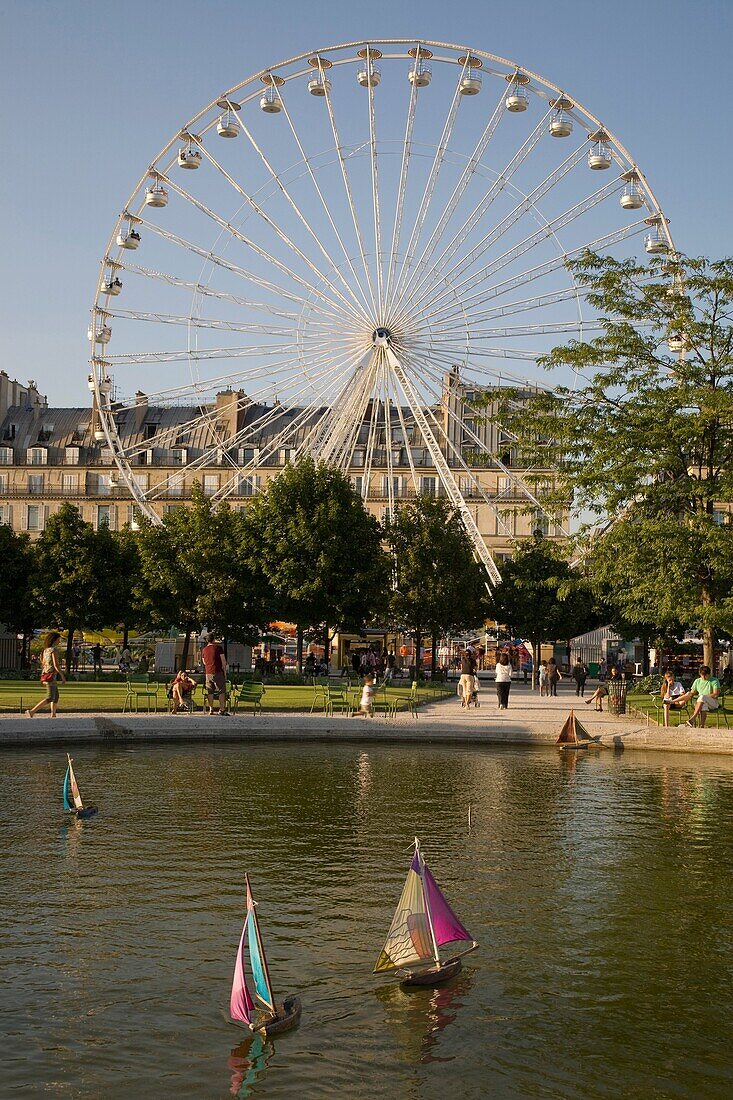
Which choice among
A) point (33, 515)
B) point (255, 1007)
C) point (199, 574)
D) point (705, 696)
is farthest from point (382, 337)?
point (33, 515)

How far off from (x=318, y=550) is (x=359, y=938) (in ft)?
125

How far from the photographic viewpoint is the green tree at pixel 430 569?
178ft

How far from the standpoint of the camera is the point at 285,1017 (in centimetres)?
817

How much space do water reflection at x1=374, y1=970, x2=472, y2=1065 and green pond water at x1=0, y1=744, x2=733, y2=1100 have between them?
2cm

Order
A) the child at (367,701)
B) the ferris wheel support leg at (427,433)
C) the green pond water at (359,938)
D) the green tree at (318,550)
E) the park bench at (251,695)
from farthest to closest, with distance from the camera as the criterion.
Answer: the green tree at (318,550) → the ferris wheel support leg at (427,433) → the park bench at (251,695) → the child at (367,701) → the green pond water at (359,938)

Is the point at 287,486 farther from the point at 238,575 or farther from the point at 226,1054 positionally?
the point at 226,1054

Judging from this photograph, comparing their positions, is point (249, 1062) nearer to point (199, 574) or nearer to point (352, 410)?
point (352, 410)

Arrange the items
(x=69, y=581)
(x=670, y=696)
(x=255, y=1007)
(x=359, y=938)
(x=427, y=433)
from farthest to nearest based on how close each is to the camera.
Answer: (x=69, y=581), (x=427, y=433), (x=670, y=696), (x=359, y=938), (x=255, y=1007)

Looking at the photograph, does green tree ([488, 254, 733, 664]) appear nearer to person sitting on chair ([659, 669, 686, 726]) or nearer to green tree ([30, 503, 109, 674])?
person sitting on chair ([659, 669, 686, 726])

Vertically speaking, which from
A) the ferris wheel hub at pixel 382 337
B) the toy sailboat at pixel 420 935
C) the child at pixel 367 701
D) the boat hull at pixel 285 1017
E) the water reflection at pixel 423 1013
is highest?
the ferris wheel hub at pixel 382 337

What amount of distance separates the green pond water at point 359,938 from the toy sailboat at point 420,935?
0.62 ft

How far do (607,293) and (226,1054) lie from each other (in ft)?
84.8

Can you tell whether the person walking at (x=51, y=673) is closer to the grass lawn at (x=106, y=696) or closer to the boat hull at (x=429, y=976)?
the grass lawn at (x=106, y=696)

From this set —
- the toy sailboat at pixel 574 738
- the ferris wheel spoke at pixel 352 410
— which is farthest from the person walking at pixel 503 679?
the ferris wheel spoke at pixel 352 410
